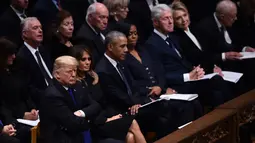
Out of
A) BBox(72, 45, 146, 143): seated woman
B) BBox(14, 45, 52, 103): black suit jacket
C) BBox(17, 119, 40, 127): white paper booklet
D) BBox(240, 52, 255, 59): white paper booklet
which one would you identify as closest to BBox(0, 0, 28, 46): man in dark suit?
BBox(14, 45, 52, 103): black suit jacket

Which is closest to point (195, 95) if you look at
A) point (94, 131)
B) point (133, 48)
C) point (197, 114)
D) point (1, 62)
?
point (197, 114)

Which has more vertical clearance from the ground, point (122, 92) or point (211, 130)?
point (122, 92)

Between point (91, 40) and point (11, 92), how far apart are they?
1089 millimetres

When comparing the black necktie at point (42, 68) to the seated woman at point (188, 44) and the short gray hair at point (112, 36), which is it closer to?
the short gray hair at point (112, 36)

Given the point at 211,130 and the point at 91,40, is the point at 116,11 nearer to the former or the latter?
the point at 91,40

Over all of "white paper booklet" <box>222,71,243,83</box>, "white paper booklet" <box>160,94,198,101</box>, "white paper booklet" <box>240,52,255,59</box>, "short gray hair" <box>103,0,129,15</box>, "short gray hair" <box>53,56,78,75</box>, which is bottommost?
"white paper booklet" <box>222,71,243,83</box>

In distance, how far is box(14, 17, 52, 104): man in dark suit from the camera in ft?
18.7

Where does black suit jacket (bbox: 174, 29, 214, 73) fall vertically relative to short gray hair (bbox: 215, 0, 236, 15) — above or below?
below

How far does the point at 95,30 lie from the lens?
6.48 meters

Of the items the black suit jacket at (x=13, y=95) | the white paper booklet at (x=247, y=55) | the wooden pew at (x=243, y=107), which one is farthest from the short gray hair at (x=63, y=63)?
the white paper booklet at (x=247, y=55)

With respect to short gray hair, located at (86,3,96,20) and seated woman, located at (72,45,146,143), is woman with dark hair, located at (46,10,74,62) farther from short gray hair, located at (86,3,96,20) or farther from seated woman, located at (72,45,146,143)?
seated woman, located at (72,45,146,143)

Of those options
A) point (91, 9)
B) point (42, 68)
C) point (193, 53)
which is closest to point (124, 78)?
point (42, 68)

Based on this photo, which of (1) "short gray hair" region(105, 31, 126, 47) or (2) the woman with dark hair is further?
(2) the woman with dark hair

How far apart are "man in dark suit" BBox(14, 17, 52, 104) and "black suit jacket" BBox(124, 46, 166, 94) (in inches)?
28.1
